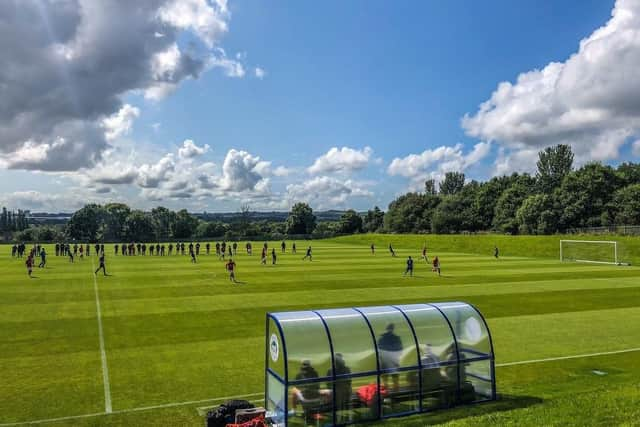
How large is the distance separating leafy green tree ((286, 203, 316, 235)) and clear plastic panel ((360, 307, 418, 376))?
494ft

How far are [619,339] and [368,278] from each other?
20.0 meters

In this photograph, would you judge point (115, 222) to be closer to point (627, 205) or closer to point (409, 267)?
point (627, 205)

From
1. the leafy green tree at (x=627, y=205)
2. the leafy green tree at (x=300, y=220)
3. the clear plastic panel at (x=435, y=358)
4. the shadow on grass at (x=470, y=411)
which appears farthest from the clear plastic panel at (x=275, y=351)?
the leafy green tree at (x=300, y=220)

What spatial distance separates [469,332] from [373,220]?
16061cm

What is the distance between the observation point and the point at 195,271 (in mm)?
42406

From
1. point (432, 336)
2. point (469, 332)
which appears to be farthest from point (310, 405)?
point (469, 332)

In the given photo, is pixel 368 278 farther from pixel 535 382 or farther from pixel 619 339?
pixel 535 382

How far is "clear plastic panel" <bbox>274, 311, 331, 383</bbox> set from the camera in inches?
395

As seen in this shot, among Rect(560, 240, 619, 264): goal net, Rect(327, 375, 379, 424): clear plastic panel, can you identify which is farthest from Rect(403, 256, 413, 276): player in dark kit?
Rect(327, 375, 379, 424): clear plastic panel

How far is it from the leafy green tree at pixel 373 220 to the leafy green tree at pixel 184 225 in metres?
56.0

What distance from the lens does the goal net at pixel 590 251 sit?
185 feet

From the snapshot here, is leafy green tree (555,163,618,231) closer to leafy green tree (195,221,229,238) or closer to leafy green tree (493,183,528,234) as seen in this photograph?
leafy green tree (493,183,528,234)

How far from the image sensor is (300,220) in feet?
537

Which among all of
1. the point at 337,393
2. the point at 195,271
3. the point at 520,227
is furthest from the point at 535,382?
the point at 520,227
